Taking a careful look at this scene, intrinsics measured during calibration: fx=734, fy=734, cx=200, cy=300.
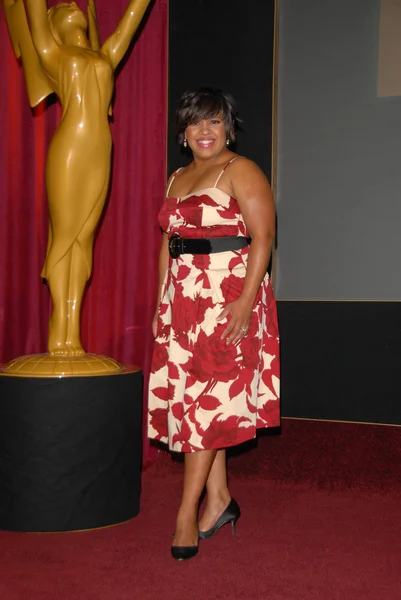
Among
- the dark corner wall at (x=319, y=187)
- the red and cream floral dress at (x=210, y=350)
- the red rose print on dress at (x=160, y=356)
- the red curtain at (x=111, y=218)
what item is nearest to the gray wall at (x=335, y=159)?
the dark corner wall at (x=319, y=187)

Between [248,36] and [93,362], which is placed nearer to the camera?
[93,362]

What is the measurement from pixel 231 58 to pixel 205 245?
1184mm

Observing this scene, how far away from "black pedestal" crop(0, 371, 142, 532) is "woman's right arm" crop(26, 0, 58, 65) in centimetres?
113

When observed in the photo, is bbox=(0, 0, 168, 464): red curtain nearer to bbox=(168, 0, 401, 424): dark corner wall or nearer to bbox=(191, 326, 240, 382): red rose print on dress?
bbox=(168, 0, 401, 424): dark corner wall

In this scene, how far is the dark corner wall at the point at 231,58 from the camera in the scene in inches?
120

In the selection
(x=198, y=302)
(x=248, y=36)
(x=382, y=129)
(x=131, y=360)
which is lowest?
(x=131, y=360)

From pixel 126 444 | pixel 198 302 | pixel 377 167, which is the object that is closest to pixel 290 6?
pixel 377 167

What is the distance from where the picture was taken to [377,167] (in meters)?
2.89

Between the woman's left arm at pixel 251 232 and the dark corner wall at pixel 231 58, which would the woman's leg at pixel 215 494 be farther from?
the dark corner wall at pixel 231 58

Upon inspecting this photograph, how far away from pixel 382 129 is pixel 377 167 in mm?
151

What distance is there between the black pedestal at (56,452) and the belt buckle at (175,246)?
47 cm

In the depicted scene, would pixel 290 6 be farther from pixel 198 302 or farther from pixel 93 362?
pixel 93 362

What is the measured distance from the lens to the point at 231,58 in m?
3.11

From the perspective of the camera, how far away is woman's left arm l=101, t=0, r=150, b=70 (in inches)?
104
